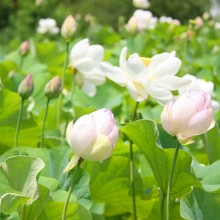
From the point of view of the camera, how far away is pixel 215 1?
45.2ft

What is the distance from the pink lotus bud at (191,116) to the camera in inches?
29.0

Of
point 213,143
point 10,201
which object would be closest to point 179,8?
point 213,143

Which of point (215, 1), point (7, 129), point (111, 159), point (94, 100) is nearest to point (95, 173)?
point (111, 159)

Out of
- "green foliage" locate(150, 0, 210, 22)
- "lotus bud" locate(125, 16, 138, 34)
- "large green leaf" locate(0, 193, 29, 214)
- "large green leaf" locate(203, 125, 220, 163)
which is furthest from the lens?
"green foliage" locate(150, 0, 210, 22)

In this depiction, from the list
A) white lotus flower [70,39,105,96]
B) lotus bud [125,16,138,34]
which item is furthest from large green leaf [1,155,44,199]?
lotus bud [125,16,138,34]

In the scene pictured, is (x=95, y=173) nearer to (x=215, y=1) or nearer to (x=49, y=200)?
(x=49, y=200)

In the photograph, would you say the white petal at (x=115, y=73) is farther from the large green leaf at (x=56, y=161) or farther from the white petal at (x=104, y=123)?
the white petal at (x=104, y=123)

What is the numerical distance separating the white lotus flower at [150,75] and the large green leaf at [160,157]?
0.42 feet

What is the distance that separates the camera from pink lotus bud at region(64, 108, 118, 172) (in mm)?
692

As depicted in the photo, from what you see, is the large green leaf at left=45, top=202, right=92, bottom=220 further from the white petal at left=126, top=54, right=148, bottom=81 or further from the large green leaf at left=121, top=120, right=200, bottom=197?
the white petal at left=126, top=54, right=148, bottom=81

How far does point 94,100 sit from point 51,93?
437 mm

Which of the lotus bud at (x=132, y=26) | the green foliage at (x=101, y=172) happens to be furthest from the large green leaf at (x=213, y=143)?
the lotus bud at (x=132, y=26)

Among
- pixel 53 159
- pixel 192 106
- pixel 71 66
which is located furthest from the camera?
pixel 71 66

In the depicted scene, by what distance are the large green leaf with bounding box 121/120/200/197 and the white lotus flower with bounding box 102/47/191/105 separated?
0.42 feet
